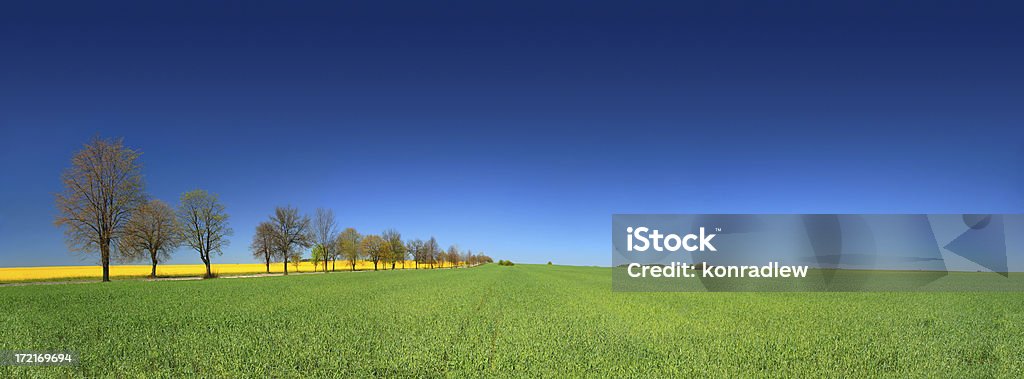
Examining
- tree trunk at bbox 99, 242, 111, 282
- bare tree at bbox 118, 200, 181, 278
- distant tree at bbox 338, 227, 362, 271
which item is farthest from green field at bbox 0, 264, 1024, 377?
distant tree at bbox 338, 227, 362, 271

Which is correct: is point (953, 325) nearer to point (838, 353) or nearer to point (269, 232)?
point (838, 353)

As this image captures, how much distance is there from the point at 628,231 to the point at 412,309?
39.4ft

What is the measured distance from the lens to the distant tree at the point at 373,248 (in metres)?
102

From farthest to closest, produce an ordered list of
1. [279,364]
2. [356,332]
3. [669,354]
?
[356,332] → [669,354] → [279,364]

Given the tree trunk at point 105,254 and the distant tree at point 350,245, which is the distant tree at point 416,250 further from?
the tree trunk at point 105,254

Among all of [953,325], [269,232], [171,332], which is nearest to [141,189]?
[269,232]

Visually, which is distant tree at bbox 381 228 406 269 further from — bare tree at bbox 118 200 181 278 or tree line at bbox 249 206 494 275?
bare tree at bbox 118 200 181 278

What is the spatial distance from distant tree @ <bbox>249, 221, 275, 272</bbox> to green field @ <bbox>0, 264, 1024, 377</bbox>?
50389 mm

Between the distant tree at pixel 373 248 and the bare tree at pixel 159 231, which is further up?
the bare tree at pixel 159 231

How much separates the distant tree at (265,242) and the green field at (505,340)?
5039 centimetres

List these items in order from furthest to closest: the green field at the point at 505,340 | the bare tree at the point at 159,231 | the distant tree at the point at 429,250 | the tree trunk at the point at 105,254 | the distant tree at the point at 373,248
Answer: the distant tree at the point at 429,250
the distant tree at the point at 373,248
the bare tree at the point at 159,231
the tree trunk at the point at 105,254
the green field at the point at 505,340

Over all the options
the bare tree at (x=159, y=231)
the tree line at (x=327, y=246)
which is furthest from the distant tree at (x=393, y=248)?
the bare tree at (x=159, y=231)

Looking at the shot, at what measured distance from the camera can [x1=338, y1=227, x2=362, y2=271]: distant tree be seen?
9274 cm

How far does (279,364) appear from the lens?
803 cm
